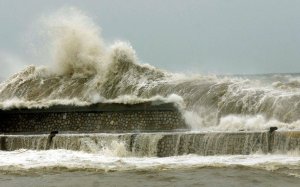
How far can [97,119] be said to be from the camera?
16391mm

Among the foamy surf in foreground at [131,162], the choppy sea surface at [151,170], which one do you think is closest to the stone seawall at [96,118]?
the foamy surf in foreground at [131,162]

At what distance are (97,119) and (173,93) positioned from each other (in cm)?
252

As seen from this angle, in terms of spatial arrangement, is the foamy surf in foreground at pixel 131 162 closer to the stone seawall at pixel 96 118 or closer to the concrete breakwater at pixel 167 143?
the concrete breakwater at pixel 167 143

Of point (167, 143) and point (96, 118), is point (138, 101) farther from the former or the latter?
point (167, 143)

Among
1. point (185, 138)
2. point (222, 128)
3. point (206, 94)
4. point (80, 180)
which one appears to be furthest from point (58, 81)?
point (80, 180)

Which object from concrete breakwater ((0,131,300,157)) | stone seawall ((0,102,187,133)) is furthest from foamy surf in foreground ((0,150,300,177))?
stone seawall ((0,102,187,133))

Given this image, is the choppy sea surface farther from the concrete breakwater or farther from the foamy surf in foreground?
the concrete breakwater

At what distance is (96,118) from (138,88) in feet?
7.69

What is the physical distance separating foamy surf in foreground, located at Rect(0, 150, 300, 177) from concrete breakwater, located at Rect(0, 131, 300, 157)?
22 centimetres

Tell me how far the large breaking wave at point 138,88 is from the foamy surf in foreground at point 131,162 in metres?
2.57

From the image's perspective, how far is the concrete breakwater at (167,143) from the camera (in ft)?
37.2

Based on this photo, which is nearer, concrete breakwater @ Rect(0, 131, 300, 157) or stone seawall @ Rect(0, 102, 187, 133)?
concrete breakwater @ Rect(0, 131, 300, 157)

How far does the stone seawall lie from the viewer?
15852 millimetres

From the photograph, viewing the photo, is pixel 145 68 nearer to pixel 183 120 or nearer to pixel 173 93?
pixel 173 93
